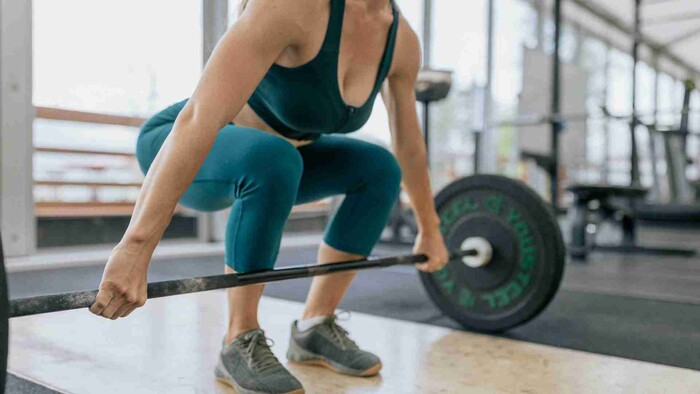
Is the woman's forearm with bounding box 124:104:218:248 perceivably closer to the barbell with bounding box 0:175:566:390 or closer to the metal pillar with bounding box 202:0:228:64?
the metal pillar with bounding box 202:0:228:64

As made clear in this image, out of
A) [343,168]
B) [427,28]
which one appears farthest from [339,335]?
[427,28]

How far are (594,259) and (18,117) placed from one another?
11.0 ft

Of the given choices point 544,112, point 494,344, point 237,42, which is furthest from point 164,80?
point 544,112

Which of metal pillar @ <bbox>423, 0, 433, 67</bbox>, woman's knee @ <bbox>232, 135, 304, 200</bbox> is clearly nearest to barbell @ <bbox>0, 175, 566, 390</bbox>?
woman's knee @ <bbox>232, 135, 304, 200</bbox>

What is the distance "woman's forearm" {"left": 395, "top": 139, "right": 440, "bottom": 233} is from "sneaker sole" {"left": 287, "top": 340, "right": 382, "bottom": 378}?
1.15 ft

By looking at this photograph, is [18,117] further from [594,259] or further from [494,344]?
[594,259]

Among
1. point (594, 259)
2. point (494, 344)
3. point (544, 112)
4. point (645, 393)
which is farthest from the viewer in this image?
point (544, 112)

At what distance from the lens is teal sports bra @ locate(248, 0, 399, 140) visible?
1.07 m

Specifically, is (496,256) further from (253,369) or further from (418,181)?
(253,369)

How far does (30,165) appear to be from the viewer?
2965 millimetres

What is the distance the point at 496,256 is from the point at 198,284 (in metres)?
0.98

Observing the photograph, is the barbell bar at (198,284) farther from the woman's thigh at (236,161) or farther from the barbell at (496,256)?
the barbell at (496,256)

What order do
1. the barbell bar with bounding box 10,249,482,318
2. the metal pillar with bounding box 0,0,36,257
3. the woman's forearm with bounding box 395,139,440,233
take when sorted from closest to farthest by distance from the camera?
the barbell bar with bounding box 10,249,482,318
the woman's forearm with bounding box 395,139,440,233
the metal pillar with bounding box 0,0,36,257

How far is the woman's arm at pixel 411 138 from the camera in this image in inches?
51.2
